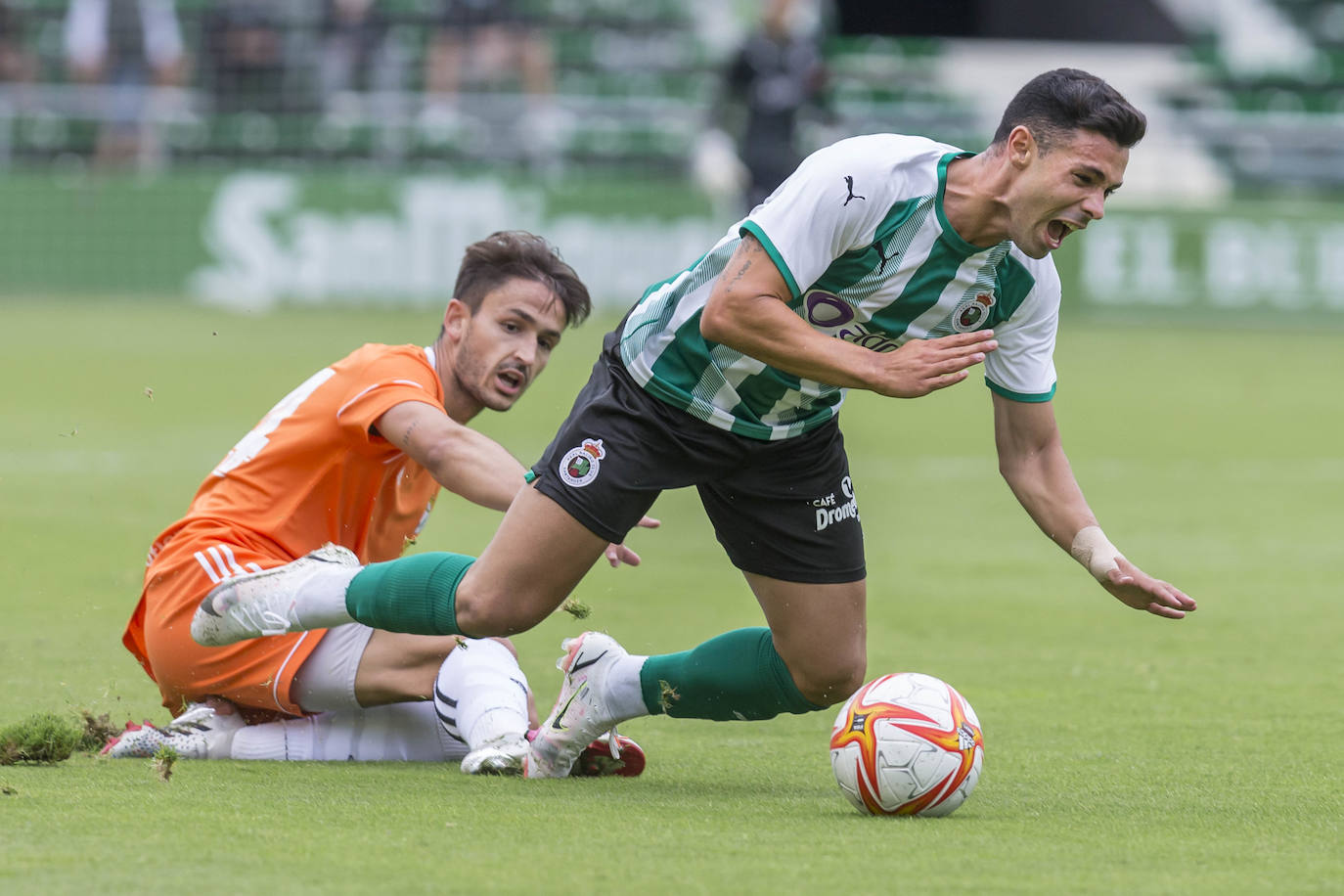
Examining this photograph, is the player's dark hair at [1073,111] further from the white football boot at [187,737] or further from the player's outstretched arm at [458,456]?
the white football boot at [187,737]

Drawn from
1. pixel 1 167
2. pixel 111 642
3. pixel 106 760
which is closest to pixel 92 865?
pixel 106 760

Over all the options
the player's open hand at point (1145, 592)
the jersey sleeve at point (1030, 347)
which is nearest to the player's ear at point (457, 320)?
the jersey sleeve at point (1030, 347)

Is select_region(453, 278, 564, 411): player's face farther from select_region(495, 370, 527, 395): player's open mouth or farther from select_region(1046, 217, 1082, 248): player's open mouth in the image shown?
select_region(1046, 217, 1082, 248): player's open mouth

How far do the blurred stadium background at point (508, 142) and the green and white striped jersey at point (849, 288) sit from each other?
13808 millimetres

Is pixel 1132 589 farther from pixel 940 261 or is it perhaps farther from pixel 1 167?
pixel 1 167

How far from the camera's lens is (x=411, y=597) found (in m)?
4.38

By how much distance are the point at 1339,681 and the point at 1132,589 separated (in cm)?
203

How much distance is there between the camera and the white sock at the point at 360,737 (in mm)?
4836

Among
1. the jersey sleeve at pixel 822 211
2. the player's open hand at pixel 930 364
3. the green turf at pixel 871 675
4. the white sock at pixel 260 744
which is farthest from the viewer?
the white sock at pixel 260 744

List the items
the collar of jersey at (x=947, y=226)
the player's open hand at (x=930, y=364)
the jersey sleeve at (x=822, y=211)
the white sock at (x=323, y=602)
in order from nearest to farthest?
1. the player's open hand at (x=930, y=364)
2. the jersey sleeve at (x=822, y=211)
3. the collar of jersey at (x=947, y=226)
4. the white sock at (x=323, y=602)

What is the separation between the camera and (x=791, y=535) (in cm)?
463

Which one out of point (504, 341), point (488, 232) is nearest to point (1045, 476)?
point (504, 341)

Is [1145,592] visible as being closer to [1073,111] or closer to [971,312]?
[971,312]

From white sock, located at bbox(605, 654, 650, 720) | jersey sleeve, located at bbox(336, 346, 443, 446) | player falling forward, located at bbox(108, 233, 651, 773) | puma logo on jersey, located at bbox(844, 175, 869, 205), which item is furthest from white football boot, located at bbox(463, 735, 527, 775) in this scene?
puma logo on jersey, located at bbox(844, 175, 869, 205)
